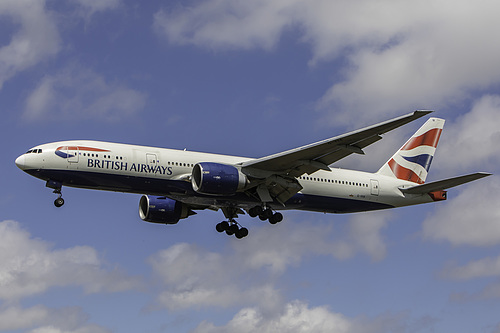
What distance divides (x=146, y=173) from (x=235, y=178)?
455 cm

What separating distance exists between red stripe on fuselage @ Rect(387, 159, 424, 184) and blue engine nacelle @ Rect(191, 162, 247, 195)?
1224 cm

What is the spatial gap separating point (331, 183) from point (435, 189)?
20.0ft

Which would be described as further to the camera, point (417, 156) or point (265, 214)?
point (417, 156)

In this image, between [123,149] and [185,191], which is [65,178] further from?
[185,191]

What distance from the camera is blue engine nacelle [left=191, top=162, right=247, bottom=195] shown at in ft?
121

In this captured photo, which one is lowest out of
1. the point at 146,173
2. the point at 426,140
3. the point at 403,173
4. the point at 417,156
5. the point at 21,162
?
the point at 21,162

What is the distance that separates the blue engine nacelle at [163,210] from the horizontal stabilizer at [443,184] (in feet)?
44.3

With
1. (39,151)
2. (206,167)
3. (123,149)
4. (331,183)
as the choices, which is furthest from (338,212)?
(39,151)

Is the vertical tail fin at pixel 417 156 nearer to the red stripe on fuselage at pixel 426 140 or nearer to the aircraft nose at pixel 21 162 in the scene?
the red stripe on fuselage at pixel 426 140

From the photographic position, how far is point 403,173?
1806 inches

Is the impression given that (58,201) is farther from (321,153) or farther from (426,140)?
(426,140)

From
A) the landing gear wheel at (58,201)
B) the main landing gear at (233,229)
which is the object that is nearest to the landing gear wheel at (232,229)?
the main landing gear at (233,229)

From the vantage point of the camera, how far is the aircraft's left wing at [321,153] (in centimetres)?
3388

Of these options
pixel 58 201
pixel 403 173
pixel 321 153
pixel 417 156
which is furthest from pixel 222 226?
pixel 417 156
